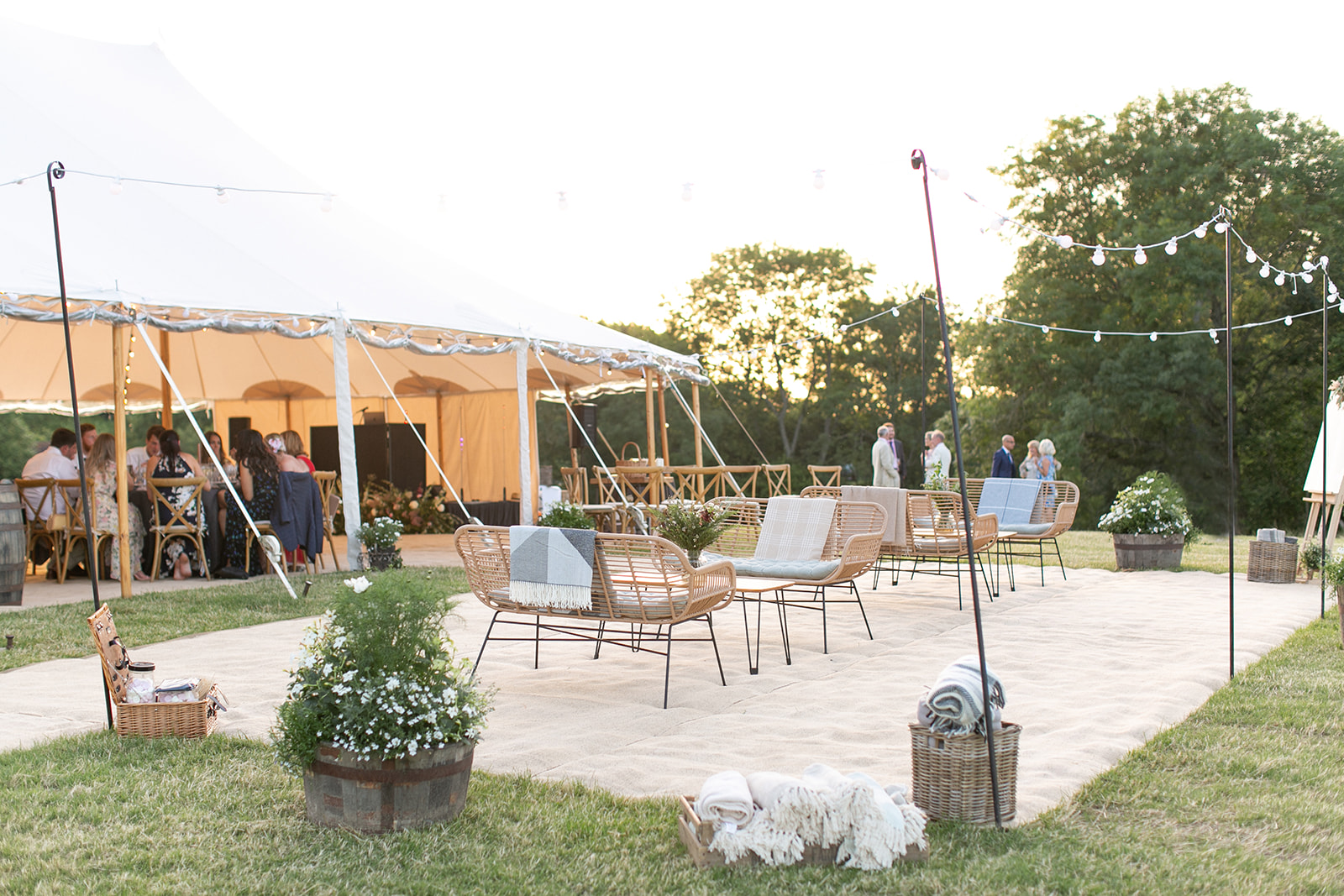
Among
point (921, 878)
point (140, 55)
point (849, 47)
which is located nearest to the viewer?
point (921, 878)

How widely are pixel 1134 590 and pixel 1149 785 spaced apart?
463 cm

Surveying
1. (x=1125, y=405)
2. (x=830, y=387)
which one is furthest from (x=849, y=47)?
(x=830, y=387)

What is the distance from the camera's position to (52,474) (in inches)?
333

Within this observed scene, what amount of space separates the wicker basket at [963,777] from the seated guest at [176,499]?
672 centimetres

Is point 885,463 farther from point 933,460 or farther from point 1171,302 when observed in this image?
point 1171,302

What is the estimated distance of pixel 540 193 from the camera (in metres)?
7.52

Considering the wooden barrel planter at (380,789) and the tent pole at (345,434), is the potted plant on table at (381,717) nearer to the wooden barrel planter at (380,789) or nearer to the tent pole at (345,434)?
the wooden barrel planter at (380,789)

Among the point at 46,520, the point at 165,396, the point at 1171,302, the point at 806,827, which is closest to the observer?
the point at 806,827

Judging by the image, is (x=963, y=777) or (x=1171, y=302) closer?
(x=963, y=777)

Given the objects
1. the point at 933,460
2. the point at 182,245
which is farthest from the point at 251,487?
the point at 933,460

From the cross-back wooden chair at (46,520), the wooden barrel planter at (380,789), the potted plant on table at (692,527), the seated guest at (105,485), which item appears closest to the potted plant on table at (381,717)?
the wooden barrel planter at (380,789)

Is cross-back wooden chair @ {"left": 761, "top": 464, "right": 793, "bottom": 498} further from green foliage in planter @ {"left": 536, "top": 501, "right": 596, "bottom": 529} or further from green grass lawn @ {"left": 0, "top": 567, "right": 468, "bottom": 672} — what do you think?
green grass lawn @ {"left": 0, "top": 567, "right": 468, "bottom": 672}

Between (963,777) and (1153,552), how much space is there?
21.6ft

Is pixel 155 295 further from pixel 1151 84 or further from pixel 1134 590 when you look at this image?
pixel 1151 84
